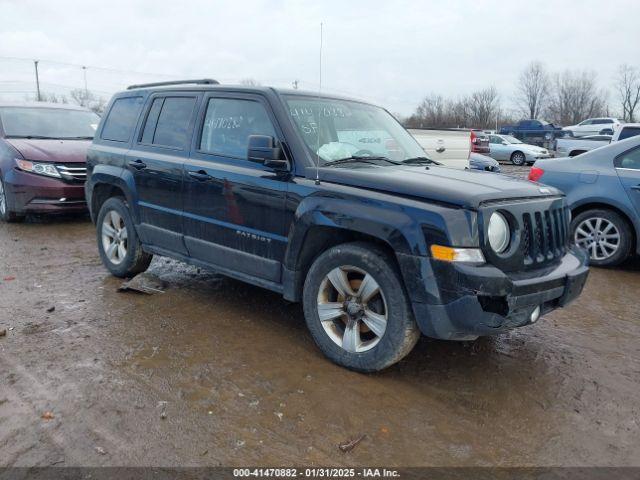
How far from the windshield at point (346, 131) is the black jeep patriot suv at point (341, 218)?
15 millimetres

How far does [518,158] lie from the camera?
2708 centimetres

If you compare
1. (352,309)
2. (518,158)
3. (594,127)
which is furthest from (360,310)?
(594,127)

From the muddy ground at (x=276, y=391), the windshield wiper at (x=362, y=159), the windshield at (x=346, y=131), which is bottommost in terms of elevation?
the muddy ground at (x=276, y=391)

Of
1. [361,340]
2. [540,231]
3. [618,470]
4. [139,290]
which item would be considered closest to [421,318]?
[361,340]

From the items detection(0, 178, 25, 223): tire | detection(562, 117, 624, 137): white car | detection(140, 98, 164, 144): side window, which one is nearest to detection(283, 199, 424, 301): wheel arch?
detection(140, 98, 164, 144): side window

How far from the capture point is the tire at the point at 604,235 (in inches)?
241

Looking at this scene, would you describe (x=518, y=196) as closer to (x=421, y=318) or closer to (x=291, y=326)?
(x=421, y=318)

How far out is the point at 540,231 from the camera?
3.36 meters

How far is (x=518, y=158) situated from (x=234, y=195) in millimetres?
25704

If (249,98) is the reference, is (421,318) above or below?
below

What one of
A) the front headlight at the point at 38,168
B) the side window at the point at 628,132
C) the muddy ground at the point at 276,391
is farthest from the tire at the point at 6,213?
the side window at the point at 628,132

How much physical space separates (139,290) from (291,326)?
171 cm

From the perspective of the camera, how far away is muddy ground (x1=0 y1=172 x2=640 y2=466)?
8.78ft

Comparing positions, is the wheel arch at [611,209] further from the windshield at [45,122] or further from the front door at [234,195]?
the windshield at [45,122]
